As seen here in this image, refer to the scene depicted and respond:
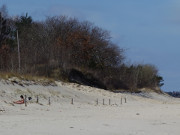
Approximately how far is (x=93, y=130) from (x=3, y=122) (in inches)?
145

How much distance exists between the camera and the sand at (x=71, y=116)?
1453 cm

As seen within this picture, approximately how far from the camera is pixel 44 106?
26266 millimetres

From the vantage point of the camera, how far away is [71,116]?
2138cm

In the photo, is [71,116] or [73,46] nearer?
[71,116]

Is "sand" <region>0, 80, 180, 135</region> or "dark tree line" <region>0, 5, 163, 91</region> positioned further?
"dark tree line" <region>0, 5, 163, 91</region>

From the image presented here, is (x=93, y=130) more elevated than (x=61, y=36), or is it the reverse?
(x=61, y=36)

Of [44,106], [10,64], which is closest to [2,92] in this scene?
[44,106]

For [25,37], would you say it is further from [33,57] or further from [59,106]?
[59,106]

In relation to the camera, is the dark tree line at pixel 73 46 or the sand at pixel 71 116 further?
the dark tree line at pixel 73 46

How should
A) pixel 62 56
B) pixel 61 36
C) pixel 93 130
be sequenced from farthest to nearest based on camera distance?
pixel 61 36
pixel 62 56
pixel 93 130

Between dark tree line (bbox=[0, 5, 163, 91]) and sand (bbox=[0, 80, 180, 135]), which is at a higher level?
dark tree line (bbox=[0, 5, 163, 91])

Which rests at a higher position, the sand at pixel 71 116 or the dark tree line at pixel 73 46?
the dark tree line at pixel 73 46

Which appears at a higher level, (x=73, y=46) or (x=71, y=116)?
(x=73, y=46)

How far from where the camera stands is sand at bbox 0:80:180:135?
47.7 ft
